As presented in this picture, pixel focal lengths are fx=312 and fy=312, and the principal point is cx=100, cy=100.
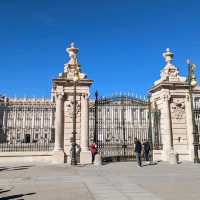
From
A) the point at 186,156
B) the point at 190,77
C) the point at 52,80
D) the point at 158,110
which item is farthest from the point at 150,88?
the point at 52,80

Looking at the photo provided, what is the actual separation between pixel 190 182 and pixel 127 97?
11.0 metres

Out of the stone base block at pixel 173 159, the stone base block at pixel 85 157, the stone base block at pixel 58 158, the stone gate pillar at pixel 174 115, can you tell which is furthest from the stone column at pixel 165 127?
the stone base block at pixel 58 158

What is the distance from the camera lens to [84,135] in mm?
19594

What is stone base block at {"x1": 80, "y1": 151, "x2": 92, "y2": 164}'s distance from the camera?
63.3 feet

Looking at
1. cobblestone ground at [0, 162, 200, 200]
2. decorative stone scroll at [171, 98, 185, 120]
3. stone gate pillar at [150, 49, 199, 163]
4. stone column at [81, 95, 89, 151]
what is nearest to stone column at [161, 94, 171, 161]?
stone gate pillar at [150, 49, 199, 163]

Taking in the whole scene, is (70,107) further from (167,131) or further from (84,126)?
(167,131)

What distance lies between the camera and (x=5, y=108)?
2072 cm

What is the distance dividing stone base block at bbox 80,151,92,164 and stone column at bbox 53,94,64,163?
1.20 meters

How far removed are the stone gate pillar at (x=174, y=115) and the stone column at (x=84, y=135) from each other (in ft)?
17.0

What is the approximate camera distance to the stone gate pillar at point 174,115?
20.9 metres

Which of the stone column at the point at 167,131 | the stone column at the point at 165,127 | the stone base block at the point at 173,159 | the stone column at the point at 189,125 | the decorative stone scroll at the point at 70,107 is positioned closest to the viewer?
the stone base block at the point at 173,159

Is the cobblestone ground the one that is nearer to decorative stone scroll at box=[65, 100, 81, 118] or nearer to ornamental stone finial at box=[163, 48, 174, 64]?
decorative stone scroll at box=[65, 100, 81, 118]

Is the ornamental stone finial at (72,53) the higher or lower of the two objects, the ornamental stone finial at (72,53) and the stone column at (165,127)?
the higher

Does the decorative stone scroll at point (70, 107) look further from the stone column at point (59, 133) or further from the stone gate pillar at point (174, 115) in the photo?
the stone gate pillar at point (174, 115)
